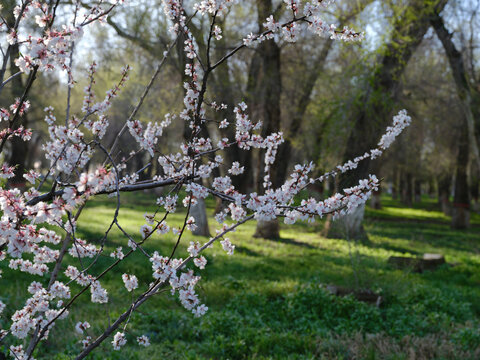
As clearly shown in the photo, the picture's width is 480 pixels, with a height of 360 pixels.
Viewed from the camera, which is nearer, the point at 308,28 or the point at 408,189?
the point at 308,28

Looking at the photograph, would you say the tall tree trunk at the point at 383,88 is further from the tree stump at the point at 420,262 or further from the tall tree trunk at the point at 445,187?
the tall tree trunk at the point at 445,187

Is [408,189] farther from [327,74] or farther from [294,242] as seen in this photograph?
[294,242]

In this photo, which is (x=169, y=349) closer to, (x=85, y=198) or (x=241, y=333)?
(x=241, y=333)

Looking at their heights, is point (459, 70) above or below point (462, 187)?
above

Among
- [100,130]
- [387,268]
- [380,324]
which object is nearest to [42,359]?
[100,130]

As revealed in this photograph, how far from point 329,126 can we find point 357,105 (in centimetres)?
168

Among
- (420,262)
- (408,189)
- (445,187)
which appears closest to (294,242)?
(420,262)

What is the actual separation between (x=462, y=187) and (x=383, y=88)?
37.9 ft

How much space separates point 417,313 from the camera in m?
6.88

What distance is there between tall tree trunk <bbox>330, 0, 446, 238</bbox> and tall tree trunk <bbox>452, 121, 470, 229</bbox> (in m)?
9.16

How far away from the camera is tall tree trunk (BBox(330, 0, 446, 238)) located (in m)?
11.1

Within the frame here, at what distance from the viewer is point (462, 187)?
21.7m

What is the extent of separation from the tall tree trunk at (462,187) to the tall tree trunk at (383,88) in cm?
916

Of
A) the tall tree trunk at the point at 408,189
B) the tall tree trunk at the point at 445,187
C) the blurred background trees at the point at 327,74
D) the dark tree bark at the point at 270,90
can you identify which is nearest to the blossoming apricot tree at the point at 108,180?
the blurred background trees at the point at 327,74
